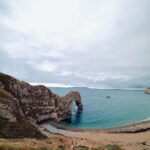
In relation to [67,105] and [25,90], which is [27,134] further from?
[67,105]

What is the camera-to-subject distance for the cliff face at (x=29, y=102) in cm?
4362

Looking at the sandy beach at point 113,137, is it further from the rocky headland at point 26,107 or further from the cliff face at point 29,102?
the cliff face at point 29,102

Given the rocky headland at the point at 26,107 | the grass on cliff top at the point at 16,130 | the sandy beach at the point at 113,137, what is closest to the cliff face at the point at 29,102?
the rocky headland at the point at 26,107

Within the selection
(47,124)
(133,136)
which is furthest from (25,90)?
(133,136)

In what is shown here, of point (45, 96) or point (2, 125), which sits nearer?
point (2, 125)

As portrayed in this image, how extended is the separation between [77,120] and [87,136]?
34478mm

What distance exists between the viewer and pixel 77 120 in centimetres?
9381

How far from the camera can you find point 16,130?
40.9 metres

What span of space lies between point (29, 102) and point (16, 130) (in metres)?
29.4

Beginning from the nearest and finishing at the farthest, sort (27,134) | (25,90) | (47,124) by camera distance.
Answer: (27,134), (25,90), (47,124)

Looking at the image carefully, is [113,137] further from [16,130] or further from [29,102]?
[16,130]

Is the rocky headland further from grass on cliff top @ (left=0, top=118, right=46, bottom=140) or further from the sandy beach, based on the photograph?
the sandy beach

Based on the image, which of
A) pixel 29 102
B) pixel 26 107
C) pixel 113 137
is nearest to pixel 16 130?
pixel 113 137

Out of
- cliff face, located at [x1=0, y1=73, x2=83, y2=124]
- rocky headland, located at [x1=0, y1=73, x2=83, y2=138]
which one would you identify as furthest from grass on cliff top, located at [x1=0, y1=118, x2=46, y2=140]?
cliff face, located at [x1=0, y1=73, x2=83, y2=124]
